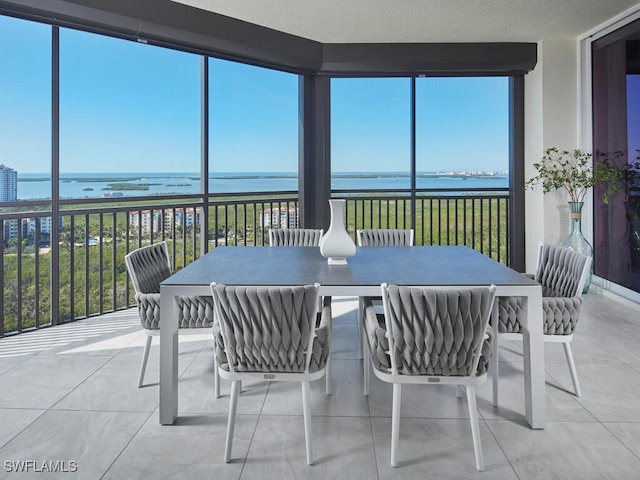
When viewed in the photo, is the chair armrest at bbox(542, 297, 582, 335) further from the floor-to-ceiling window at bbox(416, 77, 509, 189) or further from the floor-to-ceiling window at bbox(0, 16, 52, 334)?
the floor-to-ceiling window at bbox(0, 16, 52, 334)

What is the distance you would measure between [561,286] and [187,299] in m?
2.14

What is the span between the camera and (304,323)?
1.86 meters

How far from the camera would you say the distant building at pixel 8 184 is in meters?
3.59

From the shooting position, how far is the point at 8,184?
3660 millimetres

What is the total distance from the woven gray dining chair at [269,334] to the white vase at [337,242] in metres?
0.77

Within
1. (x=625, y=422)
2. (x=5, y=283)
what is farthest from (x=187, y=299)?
(x=625, y=422)

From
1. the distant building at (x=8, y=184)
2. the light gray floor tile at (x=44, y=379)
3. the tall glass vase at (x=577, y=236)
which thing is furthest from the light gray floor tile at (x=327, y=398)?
the tall glass vase at (x=577, y=236)

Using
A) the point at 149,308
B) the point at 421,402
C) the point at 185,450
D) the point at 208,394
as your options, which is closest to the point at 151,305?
the point at 149,308

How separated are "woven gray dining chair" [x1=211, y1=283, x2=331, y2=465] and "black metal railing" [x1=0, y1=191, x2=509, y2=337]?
8.54 ft

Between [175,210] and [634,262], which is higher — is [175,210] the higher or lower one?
the higher one

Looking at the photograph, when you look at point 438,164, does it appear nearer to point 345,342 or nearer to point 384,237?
point 384,237

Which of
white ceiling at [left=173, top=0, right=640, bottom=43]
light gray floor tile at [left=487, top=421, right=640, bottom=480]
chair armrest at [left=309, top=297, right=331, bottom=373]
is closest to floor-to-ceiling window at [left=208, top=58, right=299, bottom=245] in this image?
white ceiling at [left=173, top=0, right=640, bottom=43]

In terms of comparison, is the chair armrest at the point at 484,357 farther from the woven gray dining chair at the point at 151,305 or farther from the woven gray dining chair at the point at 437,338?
the woven gray dining chair at the point at 151,305

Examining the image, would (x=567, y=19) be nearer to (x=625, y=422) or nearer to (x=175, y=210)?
(x=625, y=422)
